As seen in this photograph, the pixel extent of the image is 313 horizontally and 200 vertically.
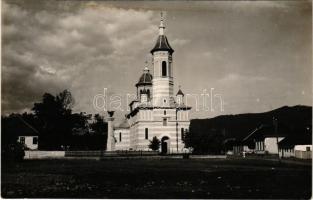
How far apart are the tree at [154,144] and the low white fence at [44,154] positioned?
19.9 ft

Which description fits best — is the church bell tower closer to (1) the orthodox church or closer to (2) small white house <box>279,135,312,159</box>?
(1) the orthodox church

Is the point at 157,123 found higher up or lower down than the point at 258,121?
higher up

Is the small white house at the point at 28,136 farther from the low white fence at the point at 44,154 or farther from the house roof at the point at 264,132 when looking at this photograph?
the house roof at the point at 264,132

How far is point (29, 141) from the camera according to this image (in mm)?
19219

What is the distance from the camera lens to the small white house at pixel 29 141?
56.7 feet

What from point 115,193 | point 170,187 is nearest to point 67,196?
point 115,193

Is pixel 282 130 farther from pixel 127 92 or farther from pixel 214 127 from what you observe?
pixel 127 92

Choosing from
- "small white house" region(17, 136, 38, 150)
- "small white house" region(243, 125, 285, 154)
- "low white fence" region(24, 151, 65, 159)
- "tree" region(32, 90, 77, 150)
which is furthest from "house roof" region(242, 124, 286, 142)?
"low white fence" region(24, 151, 65, 159)

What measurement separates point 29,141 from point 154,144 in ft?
29.2

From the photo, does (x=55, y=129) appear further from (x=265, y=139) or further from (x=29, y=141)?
(x=265, y=139)

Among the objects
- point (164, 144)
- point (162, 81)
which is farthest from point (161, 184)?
point (164, 144)

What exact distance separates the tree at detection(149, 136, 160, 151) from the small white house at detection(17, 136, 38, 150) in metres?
7.28

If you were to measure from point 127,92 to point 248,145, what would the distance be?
5227 millimetres

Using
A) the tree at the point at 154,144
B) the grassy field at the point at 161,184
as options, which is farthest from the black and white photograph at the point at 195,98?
the tree at the point at 154,144
